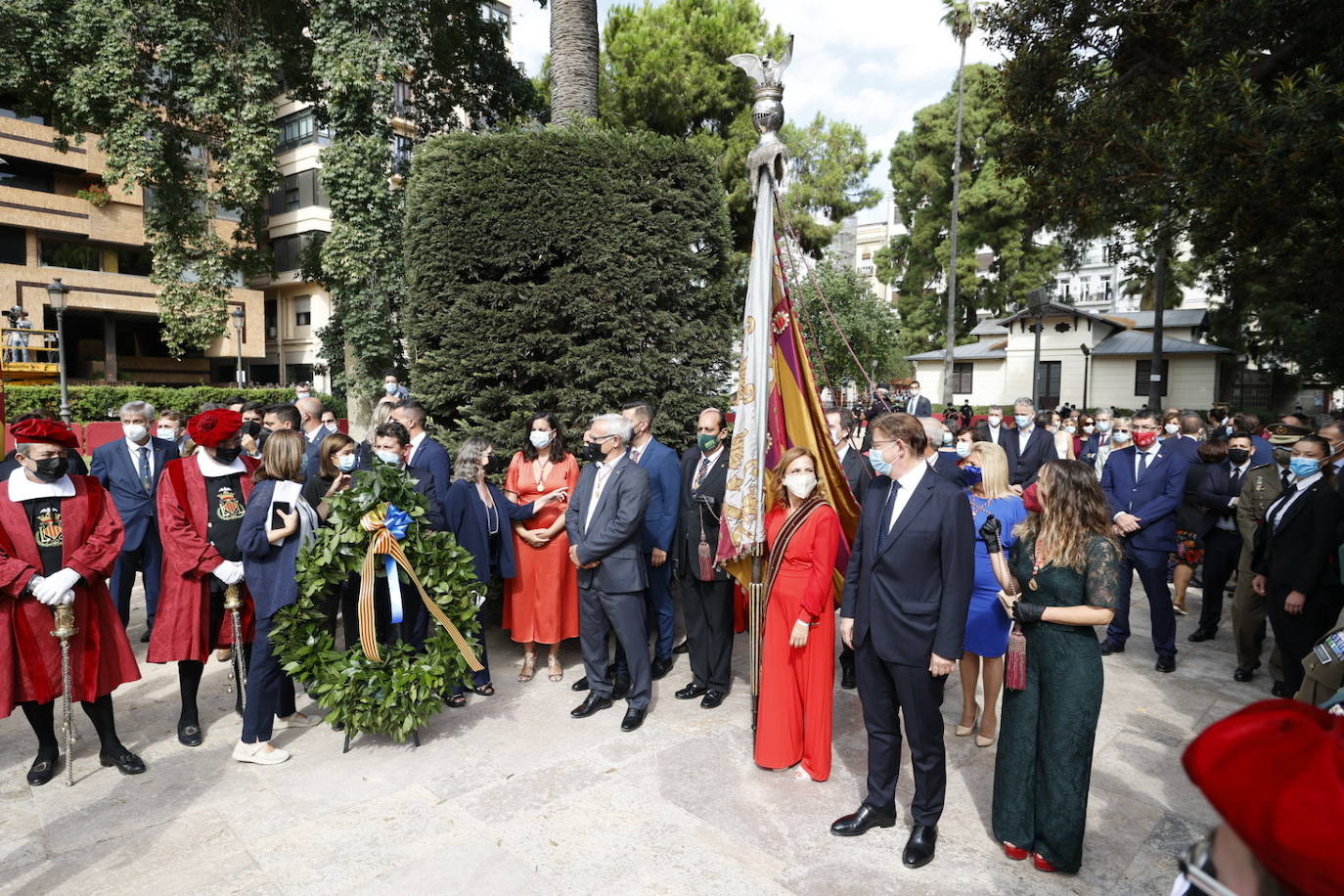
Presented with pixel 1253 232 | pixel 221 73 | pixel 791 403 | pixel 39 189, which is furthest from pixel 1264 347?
pixel 39 189

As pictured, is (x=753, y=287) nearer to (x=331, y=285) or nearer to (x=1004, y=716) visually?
(x=1004, y=716)

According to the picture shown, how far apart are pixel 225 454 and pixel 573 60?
22.6 feet

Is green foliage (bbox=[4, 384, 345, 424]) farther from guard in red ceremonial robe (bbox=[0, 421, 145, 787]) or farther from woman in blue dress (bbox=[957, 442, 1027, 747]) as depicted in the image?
woman in blue dress (bbox=[957, 442, 1027, 747])

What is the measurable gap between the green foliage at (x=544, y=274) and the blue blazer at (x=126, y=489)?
8.89 feet

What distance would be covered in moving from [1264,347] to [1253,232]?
2702cm

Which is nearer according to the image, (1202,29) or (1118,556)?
(1118,556)

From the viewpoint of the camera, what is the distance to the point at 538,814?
4.02 metres

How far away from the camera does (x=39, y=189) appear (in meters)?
29.0

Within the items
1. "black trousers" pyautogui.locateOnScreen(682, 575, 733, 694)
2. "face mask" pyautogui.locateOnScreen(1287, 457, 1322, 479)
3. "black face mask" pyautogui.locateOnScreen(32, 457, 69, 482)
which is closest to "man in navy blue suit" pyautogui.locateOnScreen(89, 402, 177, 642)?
"black face mask" pyautogui.locateOnScreen(32, 457, 69, 482)

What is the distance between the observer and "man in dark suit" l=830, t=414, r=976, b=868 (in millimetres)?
3650

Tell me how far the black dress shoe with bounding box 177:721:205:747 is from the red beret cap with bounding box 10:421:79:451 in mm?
1977

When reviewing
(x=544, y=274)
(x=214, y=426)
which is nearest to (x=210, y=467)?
(x=214, y=426)

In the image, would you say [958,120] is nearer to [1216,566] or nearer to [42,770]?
[1216,566]

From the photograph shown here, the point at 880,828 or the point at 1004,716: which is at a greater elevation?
the point at 1004,716
